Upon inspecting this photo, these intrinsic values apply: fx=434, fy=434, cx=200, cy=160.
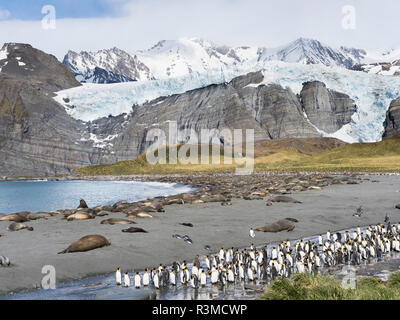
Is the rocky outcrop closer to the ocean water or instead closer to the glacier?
the glacier

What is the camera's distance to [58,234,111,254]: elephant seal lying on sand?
1480 cm

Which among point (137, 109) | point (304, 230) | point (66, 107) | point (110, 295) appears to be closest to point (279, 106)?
point (137, 109)

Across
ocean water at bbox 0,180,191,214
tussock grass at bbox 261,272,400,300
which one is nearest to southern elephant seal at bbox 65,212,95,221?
ocean water at bbox 0,180,191,214

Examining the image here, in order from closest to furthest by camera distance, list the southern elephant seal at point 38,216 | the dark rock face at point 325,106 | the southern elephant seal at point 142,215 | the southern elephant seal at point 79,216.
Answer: the southern elephant seal at point 79,216
the southern elephant seal at point 142,215
the southern elephant seal at point 38,216
the dark rock face at point 325,106

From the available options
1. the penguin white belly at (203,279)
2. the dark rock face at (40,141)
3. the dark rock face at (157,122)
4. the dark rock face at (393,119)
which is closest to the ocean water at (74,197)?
the penguin white belly at (203,279)

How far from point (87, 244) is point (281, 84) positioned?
5762 inches

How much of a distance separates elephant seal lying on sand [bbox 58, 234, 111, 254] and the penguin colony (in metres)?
2.79

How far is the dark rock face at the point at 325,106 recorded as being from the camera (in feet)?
490

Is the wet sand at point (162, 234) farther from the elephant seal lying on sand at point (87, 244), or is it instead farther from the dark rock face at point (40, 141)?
the dark rock face at point (40, 141)

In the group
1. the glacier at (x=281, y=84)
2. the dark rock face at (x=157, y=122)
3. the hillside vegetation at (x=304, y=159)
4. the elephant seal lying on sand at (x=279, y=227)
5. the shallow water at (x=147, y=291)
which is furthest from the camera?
the dark rock face at (x=157, y=122)

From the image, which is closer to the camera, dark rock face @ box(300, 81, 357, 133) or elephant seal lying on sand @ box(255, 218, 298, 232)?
elephant seal lying on sand @ box(255, 218, 298, 232)

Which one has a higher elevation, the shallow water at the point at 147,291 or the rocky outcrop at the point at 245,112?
the rocky outcrop at the point at 245,112

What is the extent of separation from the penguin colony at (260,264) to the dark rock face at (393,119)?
398ft
